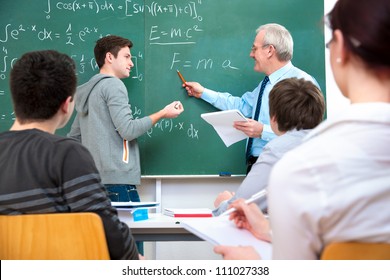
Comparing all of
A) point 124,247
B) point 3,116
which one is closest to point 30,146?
point 124,247

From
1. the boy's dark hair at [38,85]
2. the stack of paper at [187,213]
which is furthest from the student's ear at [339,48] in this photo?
the stack of paper at [187,213]

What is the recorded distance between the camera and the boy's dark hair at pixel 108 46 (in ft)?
11.2

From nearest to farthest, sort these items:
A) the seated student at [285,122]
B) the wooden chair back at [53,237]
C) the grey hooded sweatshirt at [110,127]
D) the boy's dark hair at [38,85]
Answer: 1. the wooden chair back at [53,237]
2. the boy's dark hair at [38,85]
3. the seated student at [285,122]
4. the grey hooded sweatshirt at [110,127]

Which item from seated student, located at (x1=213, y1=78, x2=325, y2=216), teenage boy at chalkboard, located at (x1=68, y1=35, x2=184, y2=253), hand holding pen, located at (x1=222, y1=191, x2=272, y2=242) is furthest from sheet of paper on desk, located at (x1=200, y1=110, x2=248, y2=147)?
hand holding pen, located at (x1=222, y1=191, x2=272, y2=242)

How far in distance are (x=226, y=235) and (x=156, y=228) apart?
0.95m

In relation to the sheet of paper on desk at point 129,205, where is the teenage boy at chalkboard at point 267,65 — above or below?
above

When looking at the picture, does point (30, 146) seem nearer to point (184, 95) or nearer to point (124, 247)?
point (124, 247)

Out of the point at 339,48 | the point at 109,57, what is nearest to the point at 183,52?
the point at 109,57

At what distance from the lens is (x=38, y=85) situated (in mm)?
1592

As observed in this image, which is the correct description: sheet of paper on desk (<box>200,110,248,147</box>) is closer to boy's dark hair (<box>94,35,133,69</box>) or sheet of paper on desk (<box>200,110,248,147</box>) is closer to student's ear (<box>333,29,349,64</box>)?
boy's dark hair (<box>94,35,133,69</box>)

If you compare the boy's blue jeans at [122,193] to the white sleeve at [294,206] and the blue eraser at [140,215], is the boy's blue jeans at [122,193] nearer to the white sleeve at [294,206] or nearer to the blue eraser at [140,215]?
the blue eraser at [140,215]

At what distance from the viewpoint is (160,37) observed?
3.63 meters

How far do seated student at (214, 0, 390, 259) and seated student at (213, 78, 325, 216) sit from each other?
1.09 m

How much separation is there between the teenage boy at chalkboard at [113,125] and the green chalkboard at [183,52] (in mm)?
234
